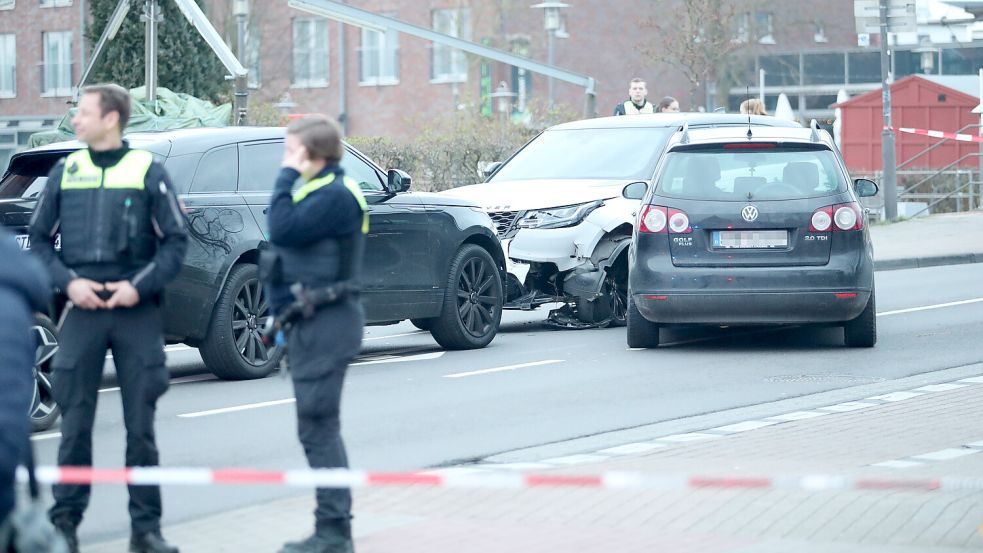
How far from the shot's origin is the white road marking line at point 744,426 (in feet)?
30.0

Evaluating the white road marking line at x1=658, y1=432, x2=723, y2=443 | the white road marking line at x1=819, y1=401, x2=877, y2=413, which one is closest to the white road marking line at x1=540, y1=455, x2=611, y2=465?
the white road marking line at x1=658, y1=432, x2=723, y2=443

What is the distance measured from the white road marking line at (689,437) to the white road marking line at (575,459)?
63cm

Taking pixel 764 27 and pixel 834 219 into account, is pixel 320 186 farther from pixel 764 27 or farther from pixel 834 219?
pixel 764 27

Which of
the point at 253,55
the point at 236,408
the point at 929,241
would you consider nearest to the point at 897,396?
the point at 236,408

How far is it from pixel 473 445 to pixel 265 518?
196cm

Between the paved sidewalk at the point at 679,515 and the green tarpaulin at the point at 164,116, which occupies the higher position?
the green tarpaulin at the point at 164,116

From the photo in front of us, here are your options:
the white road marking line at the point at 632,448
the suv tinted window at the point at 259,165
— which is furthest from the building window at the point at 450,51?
the white road marking line at the point at 632,448

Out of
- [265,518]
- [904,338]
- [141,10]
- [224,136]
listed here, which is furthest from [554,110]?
[265,518]

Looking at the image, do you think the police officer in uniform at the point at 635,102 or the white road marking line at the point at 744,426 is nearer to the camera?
the white road marking line at the point at 744,426

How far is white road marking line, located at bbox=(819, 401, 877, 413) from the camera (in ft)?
32.1

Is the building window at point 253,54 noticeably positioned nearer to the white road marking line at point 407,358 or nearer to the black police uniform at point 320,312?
the white road marking line at point 407,358

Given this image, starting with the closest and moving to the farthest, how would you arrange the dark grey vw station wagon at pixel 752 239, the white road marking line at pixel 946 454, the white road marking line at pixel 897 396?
the white road marking line at pixel 946 454, the white road marking line at pixel 897 396, the dark grey vw station wagon at pixel 752 239

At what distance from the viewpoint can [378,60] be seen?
54.7 m

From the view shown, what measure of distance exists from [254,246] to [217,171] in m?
0.56
